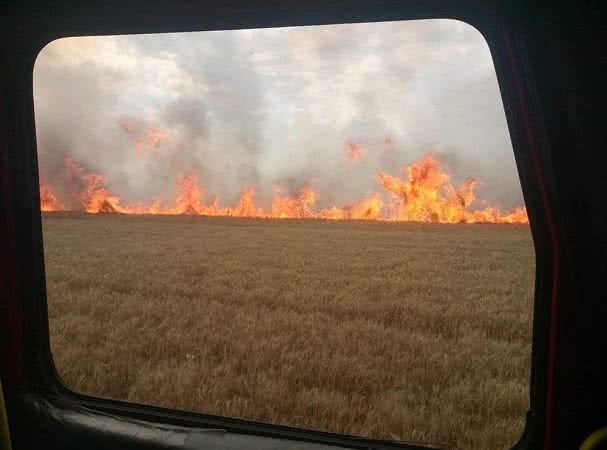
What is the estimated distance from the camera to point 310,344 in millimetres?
4215

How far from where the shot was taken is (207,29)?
1.86 meters

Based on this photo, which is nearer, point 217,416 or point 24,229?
point 217,416

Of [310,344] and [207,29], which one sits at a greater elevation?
[207,29]

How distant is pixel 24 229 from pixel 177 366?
1813 millimetres

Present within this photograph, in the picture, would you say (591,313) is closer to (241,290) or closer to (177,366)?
(177,366)

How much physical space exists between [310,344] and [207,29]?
3.07 metres

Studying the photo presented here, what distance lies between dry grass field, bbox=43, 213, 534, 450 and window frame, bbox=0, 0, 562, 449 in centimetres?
38

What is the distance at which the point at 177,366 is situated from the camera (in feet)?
11.5

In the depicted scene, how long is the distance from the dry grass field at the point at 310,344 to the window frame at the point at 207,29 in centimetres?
38

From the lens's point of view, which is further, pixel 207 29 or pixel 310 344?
pixel 310 344

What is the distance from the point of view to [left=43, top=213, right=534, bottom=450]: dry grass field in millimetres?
2662

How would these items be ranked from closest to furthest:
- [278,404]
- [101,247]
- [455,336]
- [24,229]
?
[24,229], [278,404], [455,336], [101,247]

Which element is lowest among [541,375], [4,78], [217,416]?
[217,416]

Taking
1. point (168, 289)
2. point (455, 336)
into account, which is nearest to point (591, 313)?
point (455, 336)
